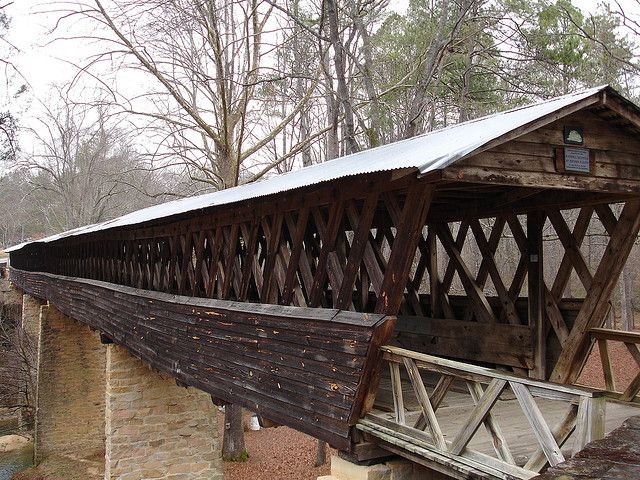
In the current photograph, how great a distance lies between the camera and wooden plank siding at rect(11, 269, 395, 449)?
4.70 m

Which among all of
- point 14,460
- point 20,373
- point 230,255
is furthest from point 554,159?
point 20,373

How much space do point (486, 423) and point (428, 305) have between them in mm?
5130

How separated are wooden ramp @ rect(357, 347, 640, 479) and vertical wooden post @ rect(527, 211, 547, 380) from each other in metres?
0.74

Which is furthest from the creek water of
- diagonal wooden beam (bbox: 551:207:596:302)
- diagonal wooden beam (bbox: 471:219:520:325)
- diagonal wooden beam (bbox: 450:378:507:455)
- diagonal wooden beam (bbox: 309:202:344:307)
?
diagonal wooden beam (bbox: 450:378:507:455)

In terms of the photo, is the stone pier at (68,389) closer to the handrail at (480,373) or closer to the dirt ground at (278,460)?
the dirt ground at (278,460)

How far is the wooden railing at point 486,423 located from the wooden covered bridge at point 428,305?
0.01 metres

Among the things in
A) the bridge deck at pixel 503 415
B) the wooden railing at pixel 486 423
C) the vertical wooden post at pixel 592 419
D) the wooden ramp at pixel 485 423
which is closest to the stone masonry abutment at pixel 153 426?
the bridge deck at pixel 503 415

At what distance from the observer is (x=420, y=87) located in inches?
520

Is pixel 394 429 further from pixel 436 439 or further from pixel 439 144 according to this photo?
pixel 439 144

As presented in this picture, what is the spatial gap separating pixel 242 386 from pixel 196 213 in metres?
2.26

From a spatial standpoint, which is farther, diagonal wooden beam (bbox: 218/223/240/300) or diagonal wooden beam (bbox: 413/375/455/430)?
diagonal wooden beam (bbox: 218/223/240/300)

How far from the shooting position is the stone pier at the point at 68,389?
17000mm

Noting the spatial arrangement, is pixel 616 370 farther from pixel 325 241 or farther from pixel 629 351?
pixel 325 241

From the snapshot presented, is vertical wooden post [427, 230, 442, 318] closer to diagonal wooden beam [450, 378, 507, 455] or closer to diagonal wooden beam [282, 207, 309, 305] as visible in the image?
diagonal wooden beam [282, 207, 309, 305]
